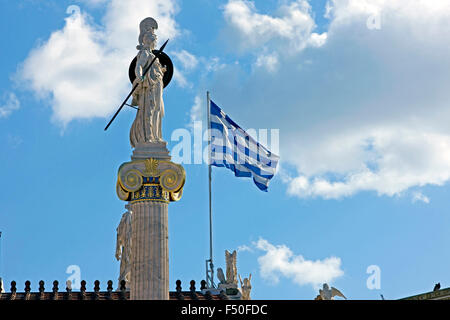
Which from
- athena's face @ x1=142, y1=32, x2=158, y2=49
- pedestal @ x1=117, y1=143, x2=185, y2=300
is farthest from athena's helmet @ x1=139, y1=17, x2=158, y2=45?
pedestal @ x1=117, y1=143, x2=185, y2=300

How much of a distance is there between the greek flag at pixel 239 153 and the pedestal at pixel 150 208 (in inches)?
511

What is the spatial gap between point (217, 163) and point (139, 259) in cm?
1685

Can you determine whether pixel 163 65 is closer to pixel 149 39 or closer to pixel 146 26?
pixel 149 39

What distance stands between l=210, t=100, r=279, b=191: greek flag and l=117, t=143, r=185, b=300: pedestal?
13.0 m

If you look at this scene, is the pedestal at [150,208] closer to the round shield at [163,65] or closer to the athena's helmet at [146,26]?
the round shield at [163,65]

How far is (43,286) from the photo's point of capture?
44562mm

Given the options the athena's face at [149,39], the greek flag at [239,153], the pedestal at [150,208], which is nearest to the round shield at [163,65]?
the athena's face at [149,39]

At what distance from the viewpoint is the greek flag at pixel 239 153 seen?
35.7 meters

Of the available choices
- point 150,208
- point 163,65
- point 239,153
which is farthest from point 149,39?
point 239,153
